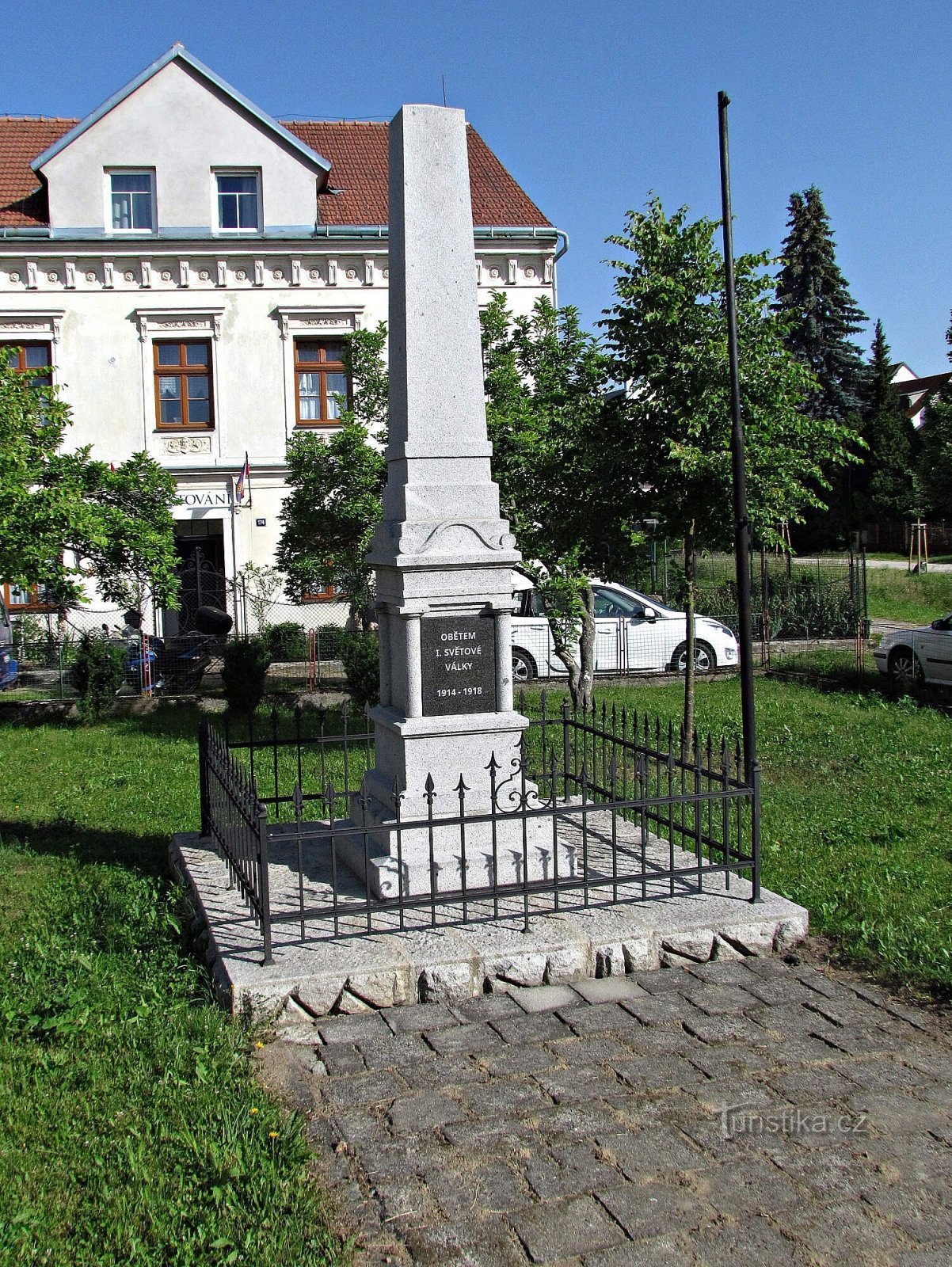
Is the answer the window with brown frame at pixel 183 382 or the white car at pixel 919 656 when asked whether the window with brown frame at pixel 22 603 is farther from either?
the white car at pixel 919 656

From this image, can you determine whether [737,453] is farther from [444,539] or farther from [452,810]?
[452,810]

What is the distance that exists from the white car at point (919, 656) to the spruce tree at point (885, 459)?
84.8 feet

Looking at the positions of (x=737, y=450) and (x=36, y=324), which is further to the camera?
(x=36, y=324)

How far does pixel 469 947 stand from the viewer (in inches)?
227

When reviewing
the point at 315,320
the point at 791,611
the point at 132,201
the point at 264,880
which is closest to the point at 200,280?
the point at 132,201

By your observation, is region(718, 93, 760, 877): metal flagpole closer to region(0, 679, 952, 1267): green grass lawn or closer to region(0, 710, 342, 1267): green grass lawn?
region(0, 679, 952, 1267): green grass lawn

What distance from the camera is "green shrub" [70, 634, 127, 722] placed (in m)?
15.0

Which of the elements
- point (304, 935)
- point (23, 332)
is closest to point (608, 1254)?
point (304, 935)

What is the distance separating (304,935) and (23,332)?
18903 mm

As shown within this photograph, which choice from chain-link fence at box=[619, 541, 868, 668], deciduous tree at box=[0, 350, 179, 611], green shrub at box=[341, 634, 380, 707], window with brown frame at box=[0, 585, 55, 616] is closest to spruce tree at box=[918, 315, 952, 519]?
chain-link fence at box=[619, 541, 868, 668]

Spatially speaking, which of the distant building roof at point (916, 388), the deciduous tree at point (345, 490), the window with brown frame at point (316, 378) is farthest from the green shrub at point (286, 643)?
the distant building roof at point (916, 388)

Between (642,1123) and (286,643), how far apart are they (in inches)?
600

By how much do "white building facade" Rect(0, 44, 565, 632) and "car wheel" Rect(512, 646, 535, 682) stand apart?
233 inches

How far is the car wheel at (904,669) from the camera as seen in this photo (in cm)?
1616
